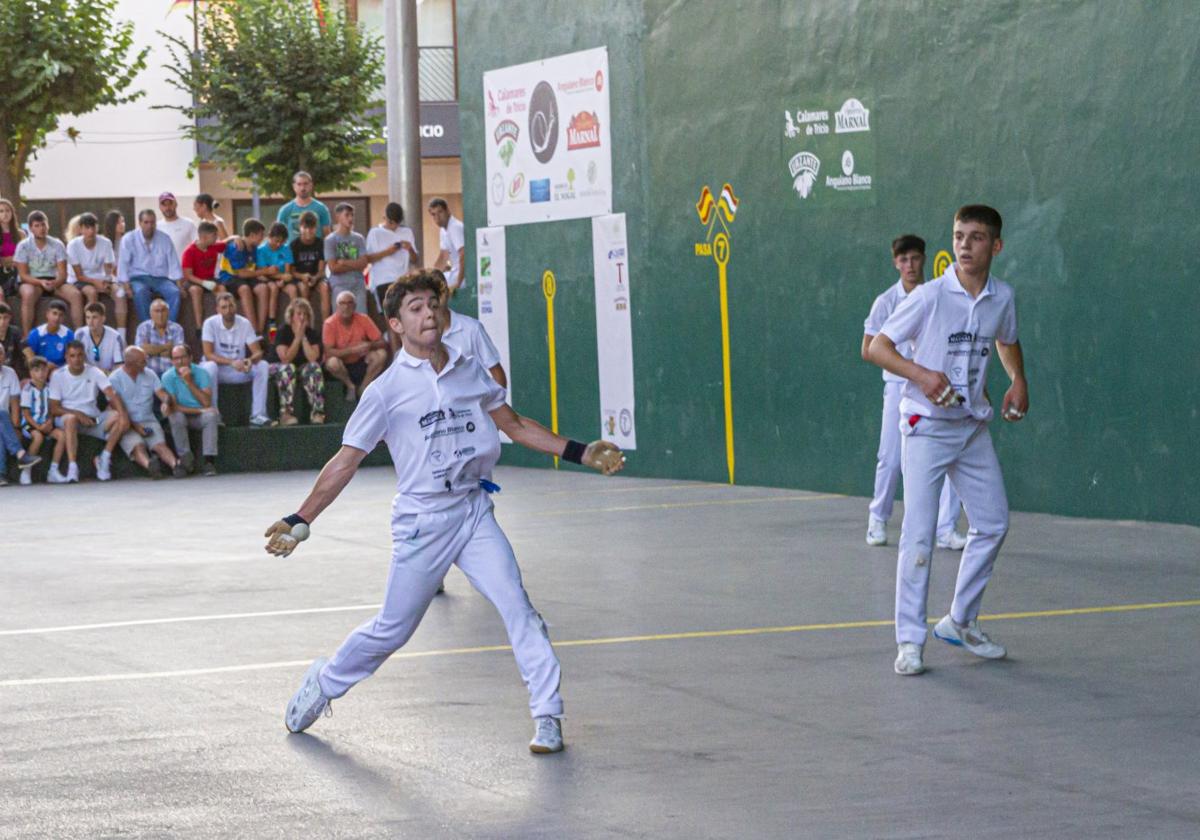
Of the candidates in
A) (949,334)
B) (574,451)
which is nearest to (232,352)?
(949,334)

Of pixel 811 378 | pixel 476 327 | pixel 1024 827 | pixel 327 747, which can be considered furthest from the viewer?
pixel 811 378

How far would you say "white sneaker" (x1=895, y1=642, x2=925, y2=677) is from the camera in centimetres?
857

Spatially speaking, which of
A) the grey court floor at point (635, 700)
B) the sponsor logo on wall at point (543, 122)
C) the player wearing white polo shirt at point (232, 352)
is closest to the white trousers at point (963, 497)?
the grey court floor at point (635, 700)

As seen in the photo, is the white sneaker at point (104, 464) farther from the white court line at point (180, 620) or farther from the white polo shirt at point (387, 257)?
the white court line at point (180, 620)

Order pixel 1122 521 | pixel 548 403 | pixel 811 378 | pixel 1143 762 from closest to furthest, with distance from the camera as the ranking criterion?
pixel 1143 762, pixel 1122 521, pixel 811 378, pixel 548 403

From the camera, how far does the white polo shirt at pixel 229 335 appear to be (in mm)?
22406

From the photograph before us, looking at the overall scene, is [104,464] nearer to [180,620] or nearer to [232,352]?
[232,352]

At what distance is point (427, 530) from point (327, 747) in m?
0.91

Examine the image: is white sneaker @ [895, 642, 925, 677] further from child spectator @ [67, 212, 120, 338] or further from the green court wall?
child spectator @ [67, 212, 120, 338]

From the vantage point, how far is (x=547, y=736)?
7.23m

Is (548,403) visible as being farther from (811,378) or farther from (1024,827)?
Result: (1024,827)

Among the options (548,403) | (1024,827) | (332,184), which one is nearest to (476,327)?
(1024,827)

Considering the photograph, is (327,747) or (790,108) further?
(790,108)

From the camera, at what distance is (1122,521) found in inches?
567
